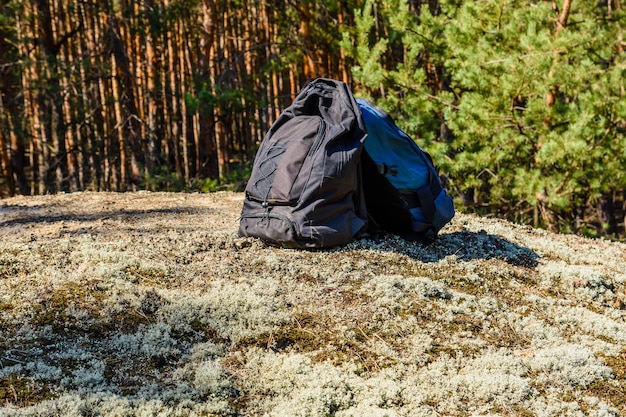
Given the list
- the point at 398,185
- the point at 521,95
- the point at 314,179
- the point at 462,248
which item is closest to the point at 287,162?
the point at 314,179

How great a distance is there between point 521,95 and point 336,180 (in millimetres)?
3534

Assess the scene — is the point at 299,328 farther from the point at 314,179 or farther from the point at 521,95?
the point at 521,95

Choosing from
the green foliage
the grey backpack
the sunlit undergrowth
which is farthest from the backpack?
the green foliage

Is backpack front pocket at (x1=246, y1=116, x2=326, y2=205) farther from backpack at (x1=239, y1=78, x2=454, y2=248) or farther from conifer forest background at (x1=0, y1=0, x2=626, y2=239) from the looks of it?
conifer forest background at (x1=0, y1=0, x2=626, y2=239)

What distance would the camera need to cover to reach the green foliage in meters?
6.05

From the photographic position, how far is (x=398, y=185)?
13.1 feet

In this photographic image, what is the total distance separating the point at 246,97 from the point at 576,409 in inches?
306

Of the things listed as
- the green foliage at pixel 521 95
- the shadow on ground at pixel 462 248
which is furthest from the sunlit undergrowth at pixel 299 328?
the green foliage at pixel 521 95

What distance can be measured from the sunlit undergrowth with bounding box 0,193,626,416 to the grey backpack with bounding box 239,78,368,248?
144mm

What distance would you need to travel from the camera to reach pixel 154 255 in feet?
11.9

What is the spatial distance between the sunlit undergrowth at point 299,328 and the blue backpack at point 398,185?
0.16 meters

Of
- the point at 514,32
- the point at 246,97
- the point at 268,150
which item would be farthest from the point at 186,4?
the point at 268,150

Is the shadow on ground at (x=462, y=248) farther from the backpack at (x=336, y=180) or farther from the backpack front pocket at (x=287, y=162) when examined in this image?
the backpack front pocket at (x=287, y=162)

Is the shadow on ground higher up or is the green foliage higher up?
the green foliage
